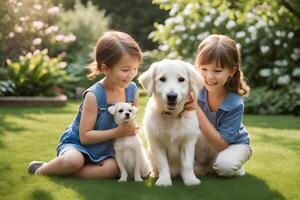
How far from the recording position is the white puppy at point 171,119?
14.0ft

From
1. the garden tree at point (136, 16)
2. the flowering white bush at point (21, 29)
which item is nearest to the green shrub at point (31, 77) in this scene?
the flowering white bush at point (21, 29)

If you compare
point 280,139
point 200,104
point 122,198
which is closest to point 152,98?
point 200,104

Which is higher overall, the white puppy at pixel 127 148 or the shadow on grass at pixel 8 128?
the white puppy at pixel 127 148

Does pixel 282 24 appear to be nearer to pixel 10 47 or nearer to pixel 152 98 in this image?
pixel 10 47

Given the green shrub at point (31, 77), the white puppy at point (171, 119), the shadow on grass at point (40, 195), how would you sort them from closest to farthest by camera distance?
the shadow on grass at point (40, 195)
the white puppy at point (171, 119)
the green shrub at point (31, 77)

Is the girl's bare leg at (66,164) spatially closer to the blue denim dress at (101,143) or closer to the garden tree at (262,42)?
the blue denim dress at (101,143)

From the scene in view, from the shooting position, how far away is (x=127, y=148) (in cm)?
457

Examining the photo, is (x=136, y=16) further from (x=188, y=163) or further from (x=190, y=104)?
(x=188, y=163)

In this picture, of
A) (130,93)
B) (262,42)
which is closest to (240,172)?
(130,93)

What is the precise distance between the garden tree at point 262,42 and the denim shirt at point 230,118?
5404 mm

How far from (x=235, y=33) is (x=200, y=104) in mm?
7622

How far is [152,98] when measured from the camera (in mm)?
4570

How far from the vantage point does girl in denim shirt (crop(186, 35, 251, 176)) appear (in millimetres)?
4676

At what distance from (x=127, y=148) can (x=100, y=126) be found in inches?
13.4
